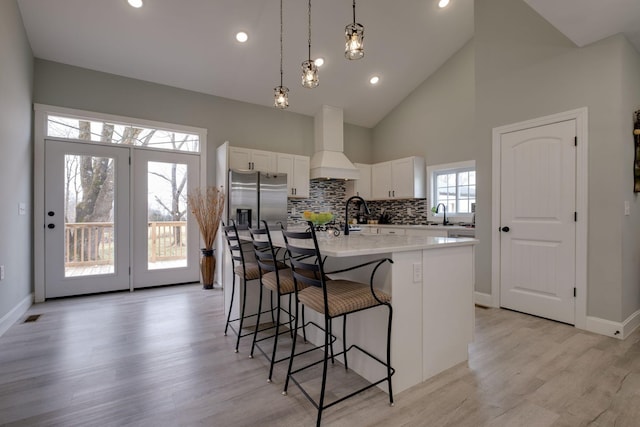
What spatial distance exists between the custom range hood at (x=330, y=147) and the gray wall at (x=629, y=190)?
3670 millimetres

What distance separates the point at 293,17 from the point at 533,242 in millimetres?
3818

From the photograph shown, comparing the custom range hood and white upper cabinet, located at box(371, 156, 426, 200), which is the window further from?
the custom range hood

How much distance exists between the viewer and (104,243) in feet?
13.8

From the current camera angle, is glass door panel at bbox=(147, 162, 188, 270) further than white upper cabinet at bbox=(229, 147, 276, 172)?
No

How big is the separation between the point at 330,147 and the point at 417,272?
4074 mm

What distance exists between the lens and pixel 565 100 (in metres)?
3.04

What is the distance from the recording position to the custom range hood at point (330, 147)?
5508 millimetres

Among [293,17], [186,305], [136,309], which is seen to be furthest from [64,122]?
[293,17]

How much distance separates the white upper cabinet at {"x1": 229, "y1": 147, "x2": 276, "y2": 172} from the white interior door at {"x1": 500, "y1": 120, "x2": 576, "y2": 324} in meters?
3.25

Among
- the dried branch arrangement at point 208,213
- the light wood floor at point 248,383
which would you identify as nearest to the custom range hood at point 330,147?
the dried branch arrangement at point 208,213

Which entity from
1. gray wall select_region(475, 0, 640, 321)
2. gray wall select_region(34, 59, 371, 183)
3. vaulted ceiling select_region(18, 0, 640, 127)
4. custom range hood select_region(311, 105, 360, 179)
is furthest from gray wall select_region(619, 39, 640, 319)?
gray wall select_region(34, 59, 371, 183)

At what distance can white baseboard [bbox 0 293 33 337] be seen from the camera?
2850 mm

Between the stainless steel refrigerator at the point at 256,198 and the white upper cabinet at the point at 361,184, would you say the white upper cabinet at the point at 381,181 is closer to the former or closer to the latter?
the white upper cabinet at the point at 361,184

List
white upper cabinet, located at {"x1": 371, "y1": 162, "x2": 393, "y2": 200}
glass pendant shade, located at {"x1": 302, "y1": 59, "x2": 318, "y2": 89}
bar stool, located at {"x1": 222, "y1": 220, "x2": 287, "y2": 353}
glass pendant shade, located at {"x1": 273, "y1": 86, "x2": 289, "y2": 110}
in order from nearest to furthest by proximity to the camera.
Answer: glass pendant shade, located at {"x1": 302, "y1": 59, "x2": 318, "y2": 89} < bar stool, located at {"x1": 222, "y1": 220, "x2": 287, "y2": 353} < glass pendant shade, located at {"x1": 273, "y1": 86, "x2": 289, "y2": 110} < white upper cabinet, located at {"x1": 371, "y1": 162, "x2": 393, "y2": 200}
